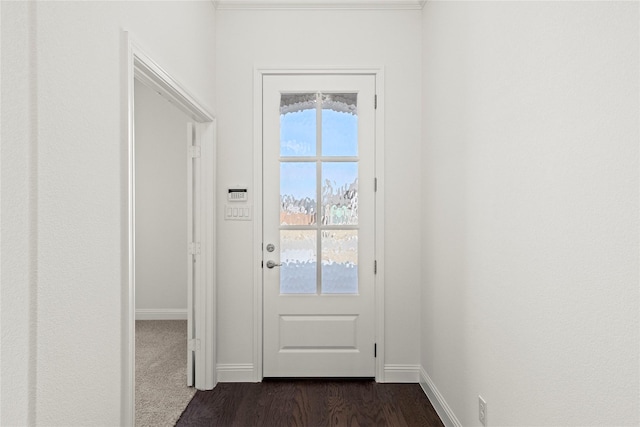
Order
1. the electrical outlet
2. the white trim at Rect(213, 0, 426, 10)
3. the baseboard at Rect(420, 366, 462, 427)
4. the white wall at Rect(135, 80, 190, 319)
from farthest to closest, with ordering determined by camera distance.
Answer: the white wall at Rect(135, 80, 190, 319), the white trim at Rect(213, 0, 426, 10), the baseboard at Rect(420, 366, 462, 427), the electrical outlet

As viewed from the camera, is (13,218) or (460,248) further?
(460,248)

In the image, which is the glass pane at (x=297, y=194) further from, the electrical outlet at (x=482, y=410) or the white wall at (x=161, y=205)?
the white wall at (x=161, y=205)

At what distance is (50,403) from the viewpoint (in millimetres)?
1084

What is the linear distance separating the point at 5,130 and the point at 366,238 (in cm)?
218

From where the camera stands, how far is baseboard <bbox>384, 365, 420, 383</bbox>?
2.75 m

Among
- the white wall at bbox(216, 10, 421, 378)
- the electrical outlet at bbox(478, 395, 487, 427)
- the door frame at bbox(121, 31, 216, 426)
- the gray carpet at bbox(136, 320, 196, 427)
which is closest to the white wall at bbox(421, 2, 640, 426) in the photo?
the electrical outlet at bbox(478, 395, 487, 427)

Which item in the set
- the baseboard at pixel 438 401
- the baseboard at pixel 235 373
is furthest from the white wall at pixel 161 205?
the baseboard at pixel 438 401

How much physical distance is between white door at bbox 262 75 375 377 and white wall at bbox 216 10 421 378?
0.13 metres

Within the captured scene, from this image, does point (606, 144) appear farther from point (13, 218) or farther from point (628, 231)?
point (13, 218)

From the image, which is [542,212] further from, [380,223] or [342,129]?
[342,129]

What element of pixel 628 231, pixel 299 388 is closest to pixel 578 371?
pixel 628 231

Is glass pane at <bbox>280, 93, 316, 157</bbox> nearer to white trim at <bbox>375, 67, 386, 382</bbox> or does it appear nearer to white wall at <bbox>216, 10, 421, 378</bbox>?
white wall at <bbox>216, 10, 421, 378</bbox>

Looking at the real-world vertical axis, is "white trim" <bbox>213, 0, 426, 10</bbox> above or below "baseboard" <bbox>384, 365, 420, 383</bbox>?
above

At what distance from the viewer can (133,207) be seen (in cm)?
152
